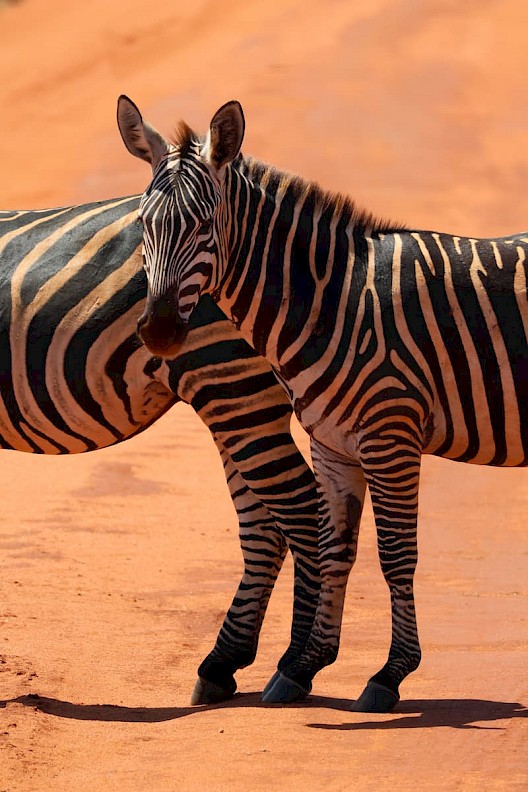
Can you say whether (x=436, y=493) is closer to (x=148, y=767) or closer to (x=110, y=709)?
(x=110, y=709)

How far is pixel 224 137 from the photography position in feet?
24.2

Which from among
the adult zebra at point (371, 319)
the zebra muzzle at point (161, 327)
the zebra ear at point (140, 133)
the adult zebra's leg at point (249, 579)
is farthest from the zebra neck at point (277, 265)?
the adult zebra's leg at point (249, 579)

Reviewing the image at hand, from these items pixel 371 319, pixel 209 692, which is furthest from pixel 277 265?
pixel 209 692

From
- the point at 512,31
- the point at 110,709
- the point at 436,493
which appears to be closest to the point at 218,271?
the point at 110,709

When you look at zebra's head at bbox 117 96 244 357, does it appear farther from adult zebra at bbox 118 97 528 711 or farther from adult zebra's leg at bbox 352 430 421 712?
adult zebra's leg at bbox 352 430 421 712

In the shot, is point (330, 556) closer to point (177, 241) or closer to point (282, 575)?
point (177, 241)

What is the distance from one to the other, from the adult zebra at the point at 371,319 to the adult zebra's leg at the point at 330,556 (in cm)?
14

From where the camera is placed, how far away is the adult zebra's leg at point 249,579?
8602 mm

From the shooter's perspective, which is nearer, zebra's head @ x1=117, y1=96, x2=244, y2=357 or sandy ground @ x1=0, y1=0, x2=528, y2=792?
sandy ground @ x1=0, y1=0, x2=528, y2=792

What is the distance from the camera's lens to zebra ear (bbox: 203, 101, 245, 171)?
730cm

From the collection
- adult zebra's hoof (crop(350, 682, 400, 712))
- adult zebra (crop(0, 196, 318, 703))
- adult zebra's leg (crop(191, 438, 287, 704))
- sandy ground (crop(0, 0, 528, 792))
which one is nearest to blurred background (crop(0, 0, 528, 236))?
sandy ground (crop(0, 0, 528, 792))

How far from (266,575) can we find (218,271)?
7.23ft

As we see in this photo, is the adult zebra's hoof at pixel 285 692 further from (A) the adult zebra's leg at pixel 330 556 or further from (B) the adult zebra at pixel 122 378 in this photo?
(B) the adult zebra at pixel 122 378

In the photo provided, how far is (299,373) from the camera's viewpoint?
7.63 meters
